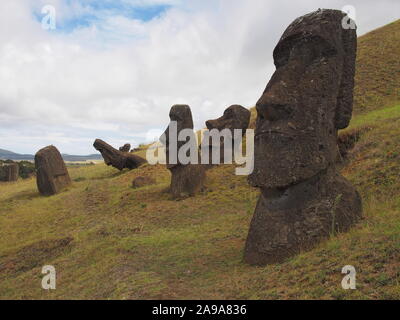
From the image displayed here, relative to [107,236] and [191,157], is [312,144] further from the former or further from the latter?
[191,157]

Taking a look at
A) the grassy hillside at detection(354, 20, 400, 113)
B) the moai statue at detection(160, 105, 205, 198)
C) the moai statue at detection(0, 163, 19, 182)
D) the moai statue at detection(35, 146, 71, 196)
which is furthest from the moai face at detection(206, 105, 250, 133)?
the moai statue at detection(0, 163, 19, 182)

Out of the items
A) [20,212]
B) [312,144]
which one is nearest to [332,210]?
[312,144]

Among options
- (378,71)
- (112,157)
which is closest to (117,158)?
(112,157)

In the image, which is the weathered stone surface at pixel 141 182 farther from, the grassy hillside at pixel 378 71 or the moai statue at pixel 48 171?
the grassy hillside at pixel 378 71

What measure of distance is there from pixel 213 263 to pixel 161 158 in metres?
18.7

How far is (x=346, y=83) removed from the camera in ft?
26.3

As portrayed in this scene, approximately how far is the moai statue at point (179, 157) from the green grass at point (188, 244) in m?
0.63

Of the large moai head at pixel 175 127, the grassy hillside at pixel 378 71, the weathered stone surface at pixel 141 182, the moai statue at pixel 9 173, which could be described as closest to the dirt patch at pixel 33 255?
the large moai head at pixel 175 127

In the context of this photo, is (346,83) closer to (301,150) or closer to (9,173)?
(301,150)

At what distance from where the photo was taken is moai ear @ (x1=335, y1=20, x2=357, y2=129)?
792cm

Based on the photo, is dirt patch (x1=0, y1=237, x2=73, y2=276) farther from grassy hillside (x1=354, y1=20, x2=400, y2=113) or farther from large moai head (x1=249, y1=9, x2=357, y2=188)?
grassy hillside (x1=354, y1=20, x2=400, y2=113)

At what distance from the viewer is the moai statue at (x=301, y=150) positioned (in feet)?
23.3

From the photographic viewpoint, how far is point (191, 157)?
1633cm

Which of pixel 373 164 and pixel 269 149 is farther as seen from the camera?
pixel 373 164
